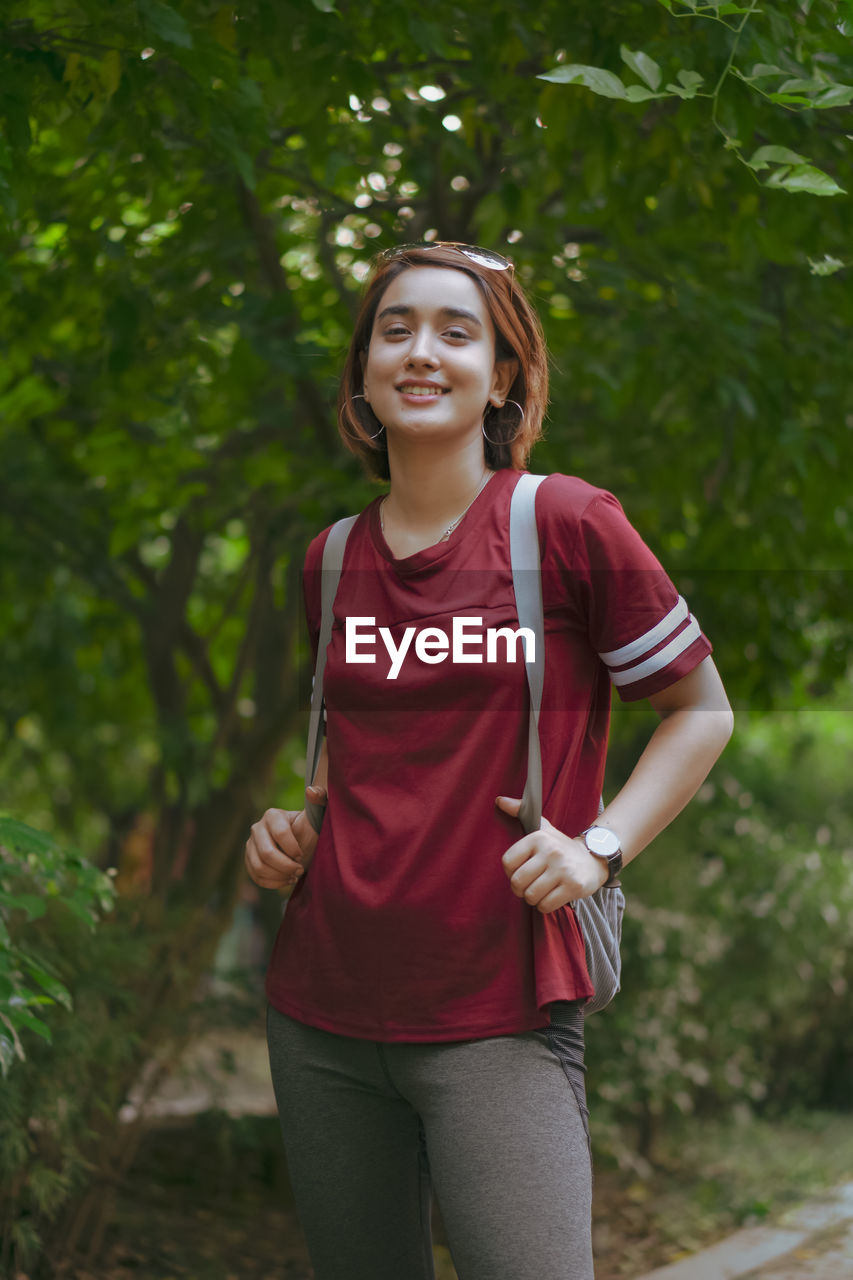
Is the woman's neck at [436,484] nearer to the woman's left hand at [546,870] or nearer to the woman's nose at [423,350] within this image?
the woman's nose at [423,350]

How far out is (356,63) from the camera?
3088 mm

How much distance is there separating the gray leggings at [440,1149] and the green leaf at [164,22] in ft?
5.61

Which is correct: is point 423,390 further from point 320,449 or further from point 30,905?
point 320,449

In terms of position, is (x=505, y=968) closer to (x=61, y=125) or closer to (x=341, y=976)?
(x=341, y=976)

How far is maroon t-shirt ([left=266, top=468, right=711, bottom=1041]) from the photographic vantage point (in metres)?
1.74

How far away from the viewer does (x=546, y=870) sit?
5.40 feet

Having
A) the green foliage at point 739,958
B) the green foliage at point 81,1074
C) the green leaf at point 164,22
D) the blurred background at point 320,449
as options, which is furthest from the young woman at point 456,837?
the green foliage at point 739,958

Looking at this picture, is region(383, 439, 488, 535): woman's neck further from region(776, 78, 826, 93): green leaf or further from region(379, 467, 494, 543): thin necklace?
region(776, 78, 826, 93): green leaf

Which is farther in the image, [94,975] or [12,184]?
[94,975]

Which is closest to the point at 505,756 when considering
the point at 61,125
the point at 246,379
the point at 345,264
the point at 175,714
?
the point at 61,125

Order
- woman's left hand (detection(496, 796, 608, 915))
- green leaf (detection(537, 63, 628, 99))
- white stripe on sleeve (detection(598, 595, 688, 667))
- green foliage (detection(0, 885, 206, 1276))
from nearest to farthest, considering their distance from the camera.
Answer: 1. woman's left hand (detection(496, 796, 608, 915))
2. white stripe on sleeve (detection(598, 595, 688, 667))
3. green leaf (detection(537, 63, 628, 99))
4. green foliage (detection(0, 885, 206, 1276))

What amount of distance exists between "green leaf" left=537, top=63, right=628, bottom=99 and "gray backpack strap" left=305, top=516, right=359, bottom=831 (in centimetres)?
75

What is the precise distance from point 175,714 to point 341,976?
381 centimetres

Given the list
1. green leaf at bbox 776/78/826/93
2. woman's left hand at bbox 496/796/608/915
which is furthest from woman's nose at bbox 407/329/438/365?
green leaf at bbox 776/78/826/93
